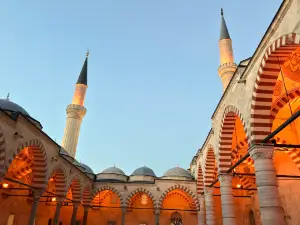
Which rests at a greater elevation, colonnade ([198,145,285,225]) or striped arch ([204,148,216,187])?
striped arch ([204,148,216,187])

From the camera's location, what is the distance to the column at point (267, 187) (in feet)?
21.2

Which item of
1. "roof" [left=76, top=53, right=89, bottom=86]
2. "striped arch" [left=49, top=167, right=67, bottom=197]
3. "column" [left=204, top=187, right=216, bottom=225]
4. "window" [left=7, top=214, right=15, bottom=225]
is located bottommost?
"window" [left=7, top=214, right=15, bottom=225]

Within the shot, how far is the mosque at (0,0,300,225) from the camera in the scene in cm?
690

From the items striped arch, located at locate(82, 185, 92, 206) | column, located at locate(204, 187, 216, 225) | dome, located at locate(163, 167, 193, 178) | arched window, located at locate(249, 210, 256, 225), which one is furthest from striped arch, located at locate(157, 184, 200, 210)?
column, located at locate(204, 187, 216, 225)

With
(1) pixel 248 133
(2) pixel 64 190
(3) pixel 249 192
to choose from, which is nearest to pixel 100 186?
(2) pixel 64 190

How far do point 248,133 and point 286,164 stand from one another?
25.6 ft

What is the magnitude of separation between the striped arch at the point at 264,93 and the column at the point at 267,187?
0.36 m

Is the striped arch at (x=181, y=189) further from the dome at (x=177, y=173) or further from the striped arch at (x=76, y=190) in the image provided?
the striped arch at (x=76, y=190)

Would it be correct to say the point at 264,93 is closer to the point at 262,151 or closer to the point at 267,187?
the point at 262,151

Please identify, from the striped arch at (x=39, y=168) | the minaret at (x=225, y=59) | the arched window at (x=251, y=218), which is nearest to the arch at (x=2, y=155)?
the striped arch at (x=39, y=168)

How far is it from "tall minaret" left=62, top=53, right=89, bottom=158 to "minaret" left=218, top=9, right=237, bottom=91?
41.9 feet

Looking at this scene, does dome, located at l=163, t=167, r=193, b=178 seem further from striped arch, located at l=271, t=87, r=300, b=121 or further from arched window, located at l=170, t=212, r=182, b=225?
striped arch, located at l=271, t=87, r=300, b=121

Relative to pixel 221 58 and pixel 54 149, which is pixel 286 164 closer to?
pixel 221 58

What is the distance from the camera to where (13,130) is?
9648 millimetres
